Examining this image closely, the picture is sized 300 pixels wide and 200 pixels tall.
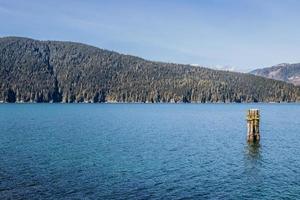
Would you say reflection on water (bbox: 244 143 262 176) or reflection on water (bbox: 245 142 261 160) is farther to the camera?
reflection on water (bbox: 245 142 261 160)

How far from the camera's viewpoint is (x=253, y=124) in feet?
254

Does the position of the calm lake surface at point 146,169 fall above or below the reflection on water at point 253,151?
below

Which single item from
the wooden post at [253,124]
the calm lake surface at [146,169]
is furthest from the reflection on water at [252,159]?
the wooden post at [253,124]

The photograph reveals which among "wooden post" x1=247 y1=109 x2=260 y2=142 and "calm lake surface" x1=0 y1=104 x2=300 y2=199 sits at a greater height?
"wooden post" x1=247 y1=109 x2=260 y2=142

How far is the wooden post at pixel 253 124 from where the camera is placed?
76562mm

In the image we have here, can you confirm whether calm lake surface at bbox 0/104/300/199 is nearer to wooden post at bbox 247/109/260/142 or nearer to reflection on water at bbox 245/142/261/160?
reflection on water at bbox 245/142/261/160

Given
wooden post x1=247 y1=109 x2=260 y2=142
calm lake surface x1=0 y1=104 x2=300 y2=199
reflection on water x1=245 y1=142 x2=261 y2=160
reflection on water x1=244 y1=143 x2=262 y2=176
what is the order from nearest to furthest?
calm lake surface x1=0 y1=104 x2=300 y2=199 → reflection on water x1=244 y1=143 x2=262 y2=176 → reflection on water x1=245 y1=142 x2=261 y2=160 → wooden post x1=247 y1=109 x2=260 y2=142

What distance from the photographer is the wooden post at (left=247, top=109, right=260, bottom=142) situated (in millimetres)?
76562

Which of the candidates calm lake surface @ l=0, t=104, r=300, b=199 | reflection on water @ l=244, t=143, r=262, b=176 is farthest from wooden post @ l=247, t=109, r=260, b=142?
reflection on water @ l=244, t=143, r=262, b=176

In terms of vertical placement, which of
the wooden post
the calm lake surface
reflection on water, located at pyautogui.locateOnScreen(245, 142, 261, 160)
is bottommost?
the calm lake surface

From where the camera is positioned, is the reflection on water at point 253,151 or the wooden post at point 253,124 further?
the wooden post at point 253,124

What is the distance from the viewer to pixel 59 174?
48.4m

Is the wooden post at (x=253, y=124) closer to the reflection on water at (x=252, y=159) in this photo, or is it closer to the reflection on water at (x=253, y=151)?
the reflection on water at (x=253, y=151)

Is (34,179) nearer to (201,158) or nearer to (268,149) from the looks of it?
(201,158)
